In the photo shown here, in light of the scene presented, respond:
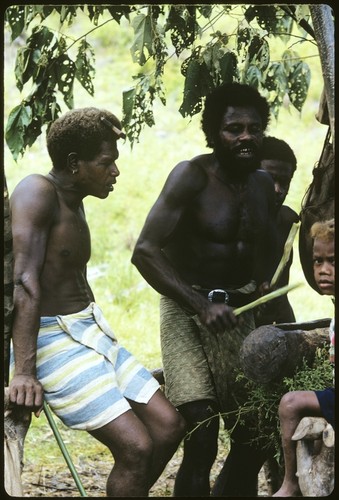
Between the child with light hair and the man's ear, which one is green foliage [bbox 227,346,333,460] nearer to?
the child with light hair

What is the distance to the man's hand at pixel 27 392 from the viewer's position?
3.14 metres

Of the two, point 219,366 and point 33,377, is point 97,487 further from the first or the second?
point 33,377

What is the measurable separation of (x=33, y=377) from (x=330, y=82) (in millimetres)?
1499

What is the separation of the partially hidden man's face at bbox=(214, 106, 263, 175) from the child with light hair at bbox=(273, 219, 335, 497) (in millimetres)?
647

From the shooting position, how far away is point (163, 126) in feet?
34.1

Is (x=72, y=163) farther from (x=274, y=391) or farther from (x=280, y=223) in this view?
(x=280, y=223)

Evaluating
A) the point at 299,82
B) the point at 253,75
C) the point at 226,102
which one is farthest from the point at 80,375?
the point at 299,82

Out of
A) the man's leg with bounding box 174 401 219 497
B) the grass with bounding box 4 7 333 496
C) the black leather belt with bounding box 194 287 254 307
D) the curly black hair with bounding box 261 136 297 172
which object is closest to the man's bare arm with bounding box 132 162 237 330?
the black leather belt with bounding box 194 287 254 307

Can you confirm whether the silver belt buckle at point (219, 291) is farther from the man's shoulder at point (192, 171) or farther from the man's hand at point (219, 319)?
the man's shoulder at point (192, 171)

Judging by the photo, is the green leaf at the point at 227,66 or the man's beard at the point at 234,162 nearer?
the man's beard at the point at 234,162

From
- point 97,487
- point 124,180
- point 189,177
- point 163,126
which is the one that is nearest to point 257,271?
point 189,177

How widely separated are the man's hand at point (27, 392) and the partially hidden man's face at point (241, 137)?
132cm


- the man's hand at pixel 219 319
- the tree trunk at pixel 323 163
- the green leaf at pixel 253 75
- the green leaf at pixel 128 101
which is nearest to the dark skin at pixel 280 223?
the green leaf at pixel 253 75

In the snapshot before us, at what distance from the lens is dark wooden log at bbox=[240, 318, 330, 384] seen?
137 inches
